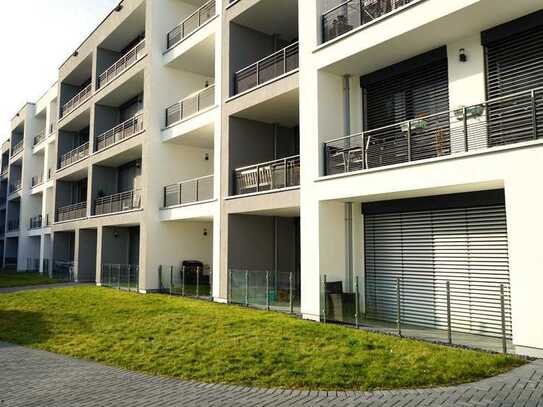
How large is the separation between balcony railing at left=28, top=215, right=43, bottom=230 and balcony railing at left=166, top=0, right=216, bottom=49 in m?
22.9

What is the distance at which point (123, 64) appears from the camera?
25.0 metres

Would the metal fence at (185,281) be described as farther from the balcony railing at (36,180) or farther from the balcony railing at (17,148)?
the balcony railing at (17,148)

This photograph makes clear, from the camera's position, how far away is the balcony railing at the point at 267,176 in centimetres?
1513

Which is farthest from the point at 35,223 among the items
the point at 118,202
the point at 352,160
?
the point at 352,160

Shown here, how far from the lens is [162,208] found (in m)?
20.8

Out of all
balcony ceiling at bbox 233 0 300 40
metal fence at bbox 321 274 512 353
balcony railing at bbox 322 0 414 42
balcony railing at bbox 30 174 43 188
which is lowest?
metal fence at bbox 321 274 512 353

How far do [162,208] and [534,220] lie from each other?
15281 mm

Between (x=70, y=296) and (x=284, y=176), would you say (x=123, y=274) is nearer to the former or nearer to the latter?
(x=70, y=296)

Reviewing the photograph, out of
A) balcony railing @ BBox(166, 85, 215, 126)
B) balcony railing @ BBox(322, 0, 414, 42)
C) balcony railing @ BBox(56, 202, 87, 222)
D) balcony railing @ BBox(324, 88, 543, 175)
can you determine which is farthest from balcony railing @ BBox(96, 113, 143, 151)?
balcony railing @ BBox(324, 88, 543, 175)

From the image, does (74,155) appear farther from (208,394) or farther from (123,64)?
(208,394)

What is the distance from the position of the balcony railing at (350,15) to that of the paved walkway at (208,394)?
30.1 ft

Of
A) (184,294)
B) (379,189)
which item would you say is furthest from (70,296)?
(379,189)

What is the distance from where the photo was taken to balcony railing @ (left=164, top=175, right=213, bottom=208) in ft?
65.0

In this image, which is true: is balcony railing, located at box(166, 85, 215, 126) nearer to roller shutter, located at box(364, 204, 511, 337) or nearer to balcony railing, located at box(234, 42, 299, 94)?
balcony railing, located at box(234, 42, 299, 94)
